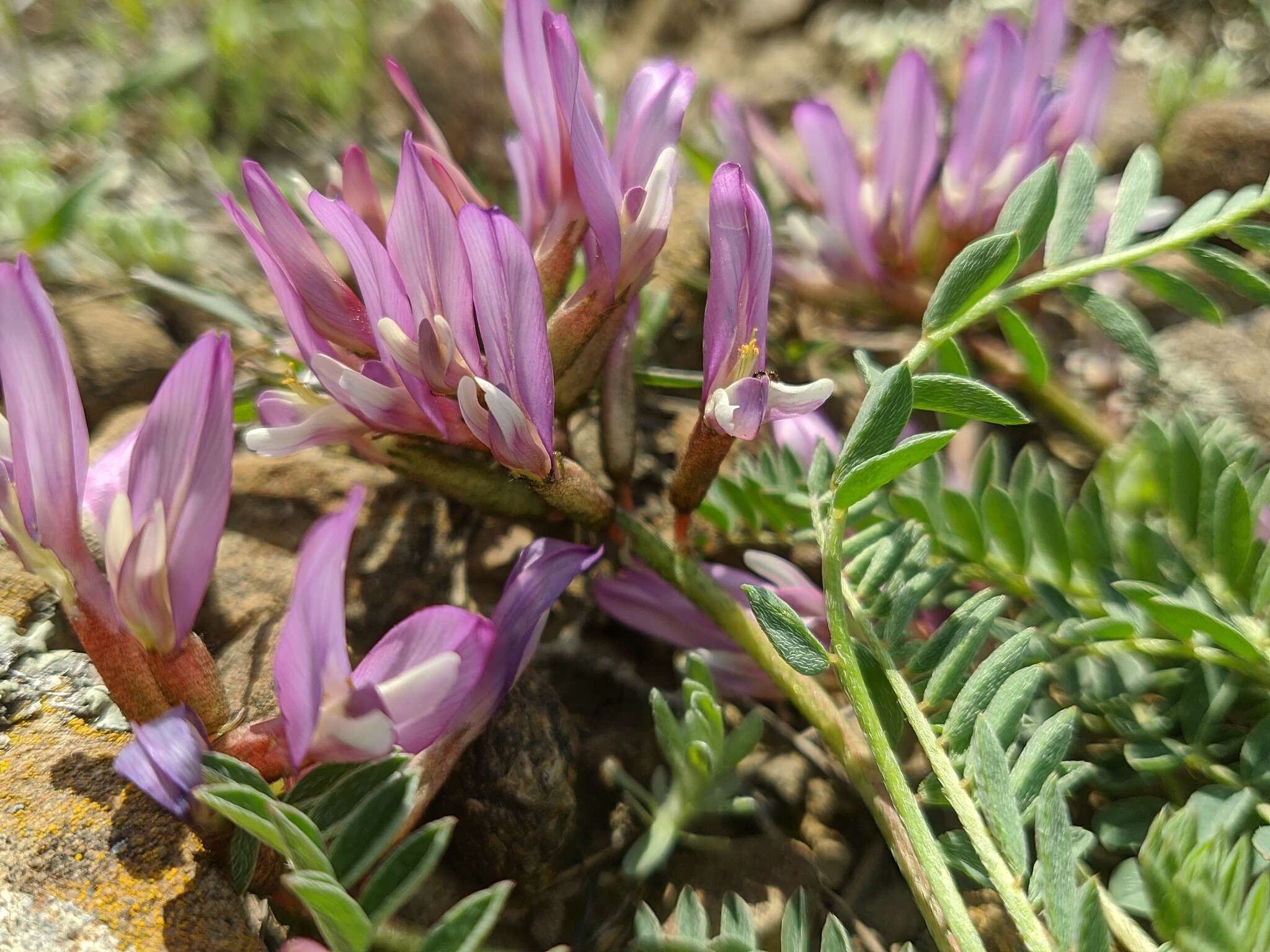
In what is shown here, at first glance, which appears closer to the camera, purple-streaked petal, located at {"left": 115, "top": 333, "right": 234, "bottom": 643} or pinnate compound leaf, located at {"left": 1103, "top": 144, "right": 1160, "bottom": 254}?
purple-streaked petal, located at {"left": 115, "top": 333, "right": 234, "bottom": 643}

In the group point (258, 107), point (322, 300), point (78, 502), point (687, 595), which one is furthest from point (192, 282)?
point (687, 595)

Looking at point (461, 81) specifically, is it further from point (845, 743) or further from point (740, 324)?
point (845, 743)

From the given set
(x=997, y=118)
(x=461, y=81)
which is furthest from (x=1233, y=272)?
(x=461, y=81)

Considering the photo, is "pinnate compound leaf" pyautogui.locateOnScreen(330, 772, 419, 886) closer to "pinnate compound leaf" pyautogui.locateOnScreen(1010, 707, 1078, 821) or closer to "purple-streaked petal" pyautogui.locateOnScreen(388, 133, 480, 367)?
"purple-streaked petal" pyautogui.locateOnScreen(388, 133, 480, 367)

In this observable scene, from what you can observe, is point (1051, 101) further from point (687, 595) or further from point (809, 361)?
point (687, 595)

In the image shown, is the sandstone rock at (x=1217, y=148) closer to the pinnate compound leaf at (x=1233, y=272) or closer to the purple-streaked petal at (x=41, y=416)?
the pinnate compound leaf at (x=1233, y=272)

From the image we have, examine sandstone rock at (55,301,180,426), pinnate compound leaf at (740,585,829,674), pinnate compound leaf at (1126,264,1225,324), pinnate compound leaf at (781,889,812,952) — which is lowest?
pinnate compound leaf at (781,889,812,952)

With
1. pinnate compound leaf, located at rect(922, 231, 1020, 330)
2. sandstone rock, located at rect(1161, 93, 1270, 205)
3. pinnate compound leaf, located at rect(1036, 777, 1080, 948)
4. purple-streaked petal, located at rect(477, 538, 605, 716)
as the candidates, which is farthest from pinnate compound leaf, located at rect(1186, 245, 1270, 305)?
sandstone rock, located at rect(1161, 93, 1270, 205)

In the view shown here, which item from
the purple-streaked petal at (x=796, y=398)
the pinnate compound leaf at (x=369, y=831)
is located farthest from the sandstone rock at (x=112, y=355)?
the purple-streaked petal at (x=796, y=398)
